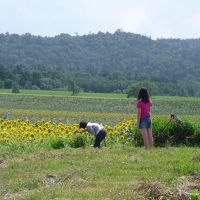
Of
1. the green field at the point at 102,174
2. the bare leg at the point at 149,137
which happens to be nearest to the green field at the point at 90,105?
the bare leg at the point at 149,137

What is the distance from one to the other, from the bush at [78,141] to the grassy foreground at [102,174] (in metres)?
1.57

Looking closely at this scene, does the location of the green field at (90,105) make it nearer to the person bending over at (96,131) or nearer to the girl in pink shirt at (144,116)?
the person bending over at (96,131)

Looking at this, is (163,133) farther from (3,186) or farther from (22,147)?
→ (3,186)

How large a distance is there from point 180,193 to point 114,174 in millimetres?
1978

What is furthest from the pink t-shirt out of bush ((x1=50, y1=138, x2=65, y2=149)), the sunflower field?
bush ((x1=50, y1=138, x2=65, y2=149))

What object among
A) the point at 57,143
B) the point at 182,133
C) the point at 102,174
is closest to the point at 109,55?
the point at 182,133

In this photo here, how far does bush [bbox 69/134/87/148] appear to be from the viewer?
14.3 meters

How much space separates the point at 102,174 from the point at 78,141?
4.82 meters

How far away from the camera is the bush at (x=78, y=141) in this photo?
46.9 ft

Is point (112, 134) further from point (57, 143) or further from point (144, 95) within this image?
point (144, 95)

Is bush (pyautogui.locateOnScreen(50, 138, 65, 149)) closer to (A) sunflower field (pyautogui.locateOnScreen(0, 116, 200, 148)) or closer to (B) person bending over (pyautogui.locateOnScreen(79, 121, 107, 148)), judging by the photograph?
(A) sunflower field (pyautogui.locateOnScreen(0, 116, 200, 148))

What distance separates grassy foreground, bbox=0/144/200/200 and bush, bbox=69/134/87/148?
1573mm

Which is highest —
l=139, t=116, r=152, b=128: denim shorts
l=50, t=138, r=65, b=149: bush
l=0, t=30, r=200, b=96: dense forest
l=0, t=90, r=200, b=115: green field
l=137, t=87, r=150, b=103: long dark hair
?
l=0, t=30, r=200, b=96: dense forest

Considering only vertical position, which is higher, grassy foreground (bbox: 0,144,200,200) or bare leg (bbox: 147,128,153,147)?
bare leg (bbox: 147,128,153,147)
